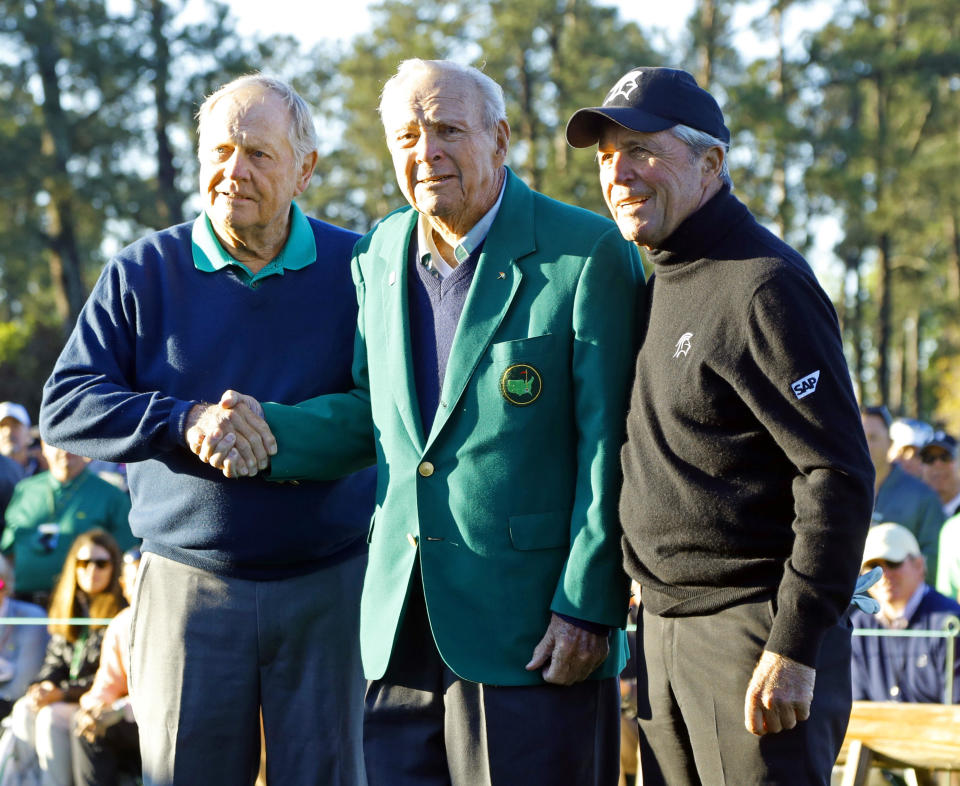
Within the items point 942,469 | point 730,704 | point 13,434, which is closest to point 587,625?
point 730,704

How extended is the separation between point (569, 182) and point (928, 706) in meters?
18.7

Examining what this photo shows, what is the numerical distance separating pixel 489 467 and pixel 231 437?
25.6 inches

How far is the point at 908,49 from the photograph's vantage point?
84.5 ft

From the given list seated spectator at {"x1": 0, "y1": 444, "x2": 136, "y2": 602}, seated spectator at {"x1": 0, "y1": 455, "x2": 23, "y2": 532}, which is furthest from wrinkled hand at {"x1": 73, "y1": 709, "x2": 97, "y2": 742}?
seated spectator at {"x1": 0, "y1": 455, "x2": 23, "y2": 532}

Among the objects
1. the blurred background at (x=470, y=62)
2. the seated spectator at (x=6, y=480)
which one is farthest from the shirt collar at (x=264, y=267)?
the blurred background at (x=470, y=62)

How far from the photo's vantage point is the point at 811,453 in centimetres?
244

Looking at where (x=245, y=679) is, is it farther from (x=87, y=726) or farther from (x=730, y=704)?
(x=87, y=726)

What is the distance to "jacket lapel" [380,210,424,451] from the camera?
288cm

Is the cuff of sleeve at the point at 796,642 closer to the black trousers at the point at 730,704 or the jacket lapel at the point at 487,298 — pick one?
the black trousers at the point at 730,704

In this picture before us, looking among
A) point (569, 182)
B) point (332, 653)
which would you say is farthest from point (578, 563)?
point (569, 182)

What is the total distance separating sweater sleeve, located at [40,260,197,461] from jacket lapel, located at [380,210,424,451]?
1.74ft

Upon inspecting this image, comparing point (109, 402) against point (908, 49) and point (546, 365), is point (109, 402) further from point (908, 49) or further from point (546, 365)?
point (908, 49)

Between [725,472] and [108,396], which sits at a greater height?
[108,396]

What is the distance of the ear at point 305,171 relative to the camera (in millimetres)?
3395
